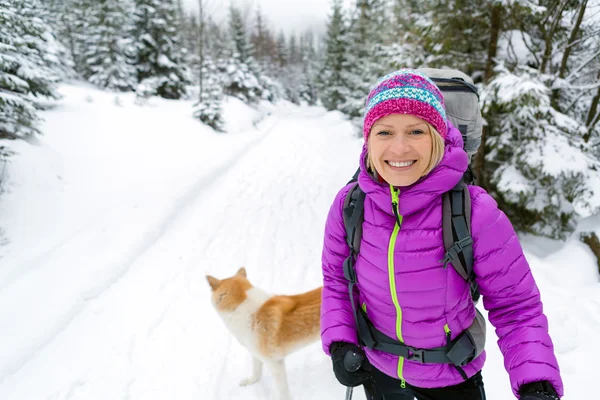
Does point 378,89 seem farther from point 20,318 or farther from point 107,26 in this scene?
point 107,26

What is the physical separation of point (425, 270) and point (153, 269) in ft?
15.3

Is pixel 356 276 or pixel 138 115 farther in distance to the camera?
pixel 138 115

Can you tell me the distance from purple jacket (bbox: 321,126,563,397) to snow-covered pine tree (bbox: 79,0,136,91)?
82.6ft

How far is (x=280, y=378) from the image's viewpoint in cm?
263

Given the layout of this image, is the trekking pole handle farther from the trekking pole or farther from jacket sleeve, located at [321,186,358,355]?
jacket sleeve, located at [321,186,358,355]

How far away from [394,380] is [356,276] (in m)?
0.63

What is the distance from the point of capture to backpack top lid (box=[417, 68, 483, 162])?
200cm

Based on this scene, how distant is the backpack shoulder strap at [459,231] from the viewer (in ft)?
4.23

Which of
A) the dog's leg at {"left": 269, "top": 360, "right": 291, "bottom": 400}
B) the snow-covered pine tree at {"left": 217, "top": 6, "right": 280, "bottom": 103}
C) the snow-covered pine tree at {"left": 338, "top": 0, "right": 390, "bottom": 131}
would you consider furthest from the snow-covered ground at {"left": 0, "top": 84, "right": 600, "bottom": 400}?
the snow-covered pine tree at {"left": 217, "top": 6, "right": 280, "bottom": 103}

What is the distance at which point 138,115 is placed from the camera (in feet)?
47.8

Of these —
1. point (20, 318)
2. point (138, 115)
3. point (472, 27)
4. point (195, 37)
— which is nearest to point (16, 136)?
point (20, 318)

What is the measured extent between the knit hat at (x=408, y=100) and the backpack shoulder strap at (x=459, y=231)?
12.7 inches

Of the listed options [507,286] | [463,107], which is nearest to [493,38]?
[463,107]

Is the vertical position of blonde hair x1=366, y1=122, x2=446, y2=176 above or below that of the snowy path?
above
